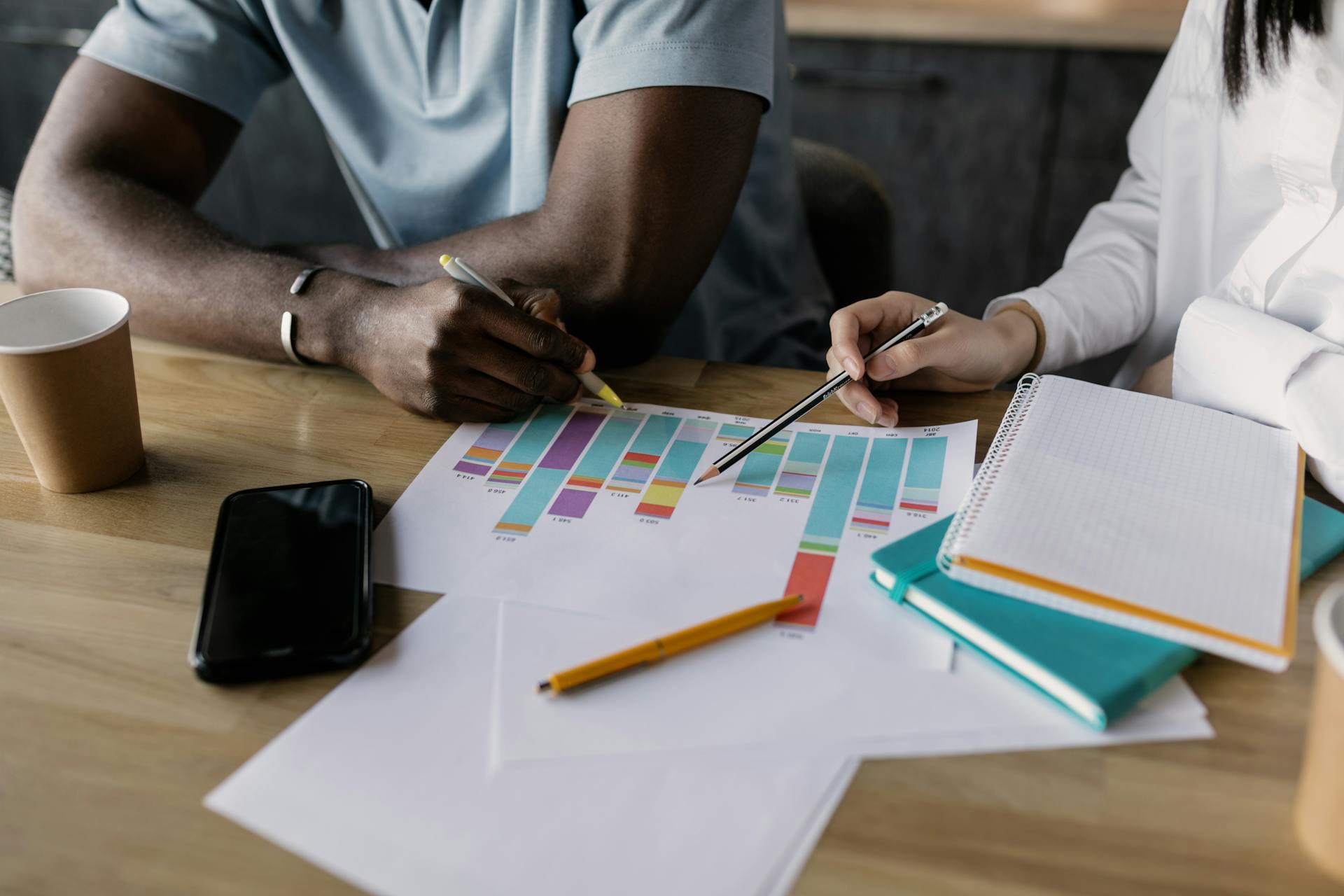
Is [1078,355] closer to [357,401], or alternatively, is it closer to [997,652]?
[997,652]

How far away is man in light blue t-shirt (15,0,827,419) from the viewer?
875 mm

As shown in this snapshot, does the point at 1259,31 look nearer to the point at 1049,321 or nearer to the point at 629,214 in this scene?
the point at 1049,321

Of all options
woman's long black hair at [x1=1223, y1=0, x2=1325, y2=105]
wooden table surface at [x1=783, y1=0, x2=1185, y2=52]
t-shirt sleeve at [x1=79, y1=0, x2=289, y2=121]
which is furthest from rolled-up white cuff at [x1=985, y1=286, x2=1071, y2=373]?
wooden table surface at [x1=783, y1=0, x2=1185, y2=52]

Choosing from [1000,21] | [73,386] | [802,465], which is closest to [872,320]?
[802,465]

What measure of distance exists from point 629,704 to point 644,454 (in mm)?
273

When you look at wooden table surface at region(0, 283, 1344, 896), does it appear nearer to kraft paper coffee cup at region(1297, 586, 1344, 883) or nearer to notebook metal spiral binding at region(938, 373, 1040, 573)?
kraft paper coffee cup at region(1297, 586, 1344, 883)

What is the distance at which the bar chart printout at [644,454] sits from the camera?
0.74 meters

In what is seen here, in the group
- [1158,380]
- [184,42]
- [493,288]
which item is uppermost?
[184,42]

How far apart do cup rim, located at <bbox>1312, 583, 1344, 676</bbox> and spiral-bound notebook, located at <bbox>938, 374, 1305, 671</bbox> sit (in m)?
0.09

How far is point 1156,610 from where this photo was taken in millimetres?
547

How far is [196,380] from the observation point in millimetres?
921

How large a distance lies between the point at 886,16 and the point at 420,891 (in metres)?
2.06

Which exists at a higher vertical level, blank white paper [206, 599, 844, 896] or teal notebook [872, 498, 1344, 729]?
teal notebook [872, 498, 1344, 729]

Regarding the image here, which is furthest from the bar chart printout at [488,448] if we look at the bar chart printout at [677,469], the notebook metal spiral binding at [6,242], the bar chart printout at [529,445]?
the notebook metal spiral binding at [6,242]
